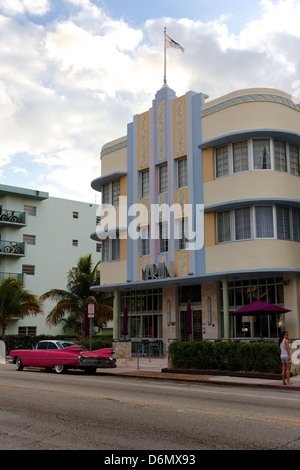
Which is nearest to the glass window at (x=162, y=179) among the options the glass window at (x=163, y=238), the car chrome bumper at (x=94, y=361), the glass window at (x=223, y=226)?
the glass window at (x=163, y=238)

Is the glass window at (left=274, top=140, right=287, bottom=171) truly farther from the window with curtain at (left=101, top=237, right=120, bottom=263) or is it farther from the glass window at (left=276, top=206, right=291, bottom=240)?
the window with curtain at (left=101, top=237, right=120, bottom=263)

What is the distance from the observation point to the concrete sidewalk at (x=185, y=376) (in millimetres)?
17109

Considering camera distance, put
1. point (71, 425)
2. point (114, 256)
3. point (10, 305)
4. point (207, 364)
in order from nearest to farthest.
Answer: point (71, 425) → point (207, 364) → point (114, 256) → point (10, 305)

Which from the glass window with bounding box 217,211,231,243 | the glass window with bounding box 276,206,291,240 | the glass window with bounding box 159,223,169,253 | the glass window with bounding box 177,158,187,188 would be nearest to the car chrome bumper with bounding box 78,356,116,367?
the glass window with bounding box 159,223,169,253

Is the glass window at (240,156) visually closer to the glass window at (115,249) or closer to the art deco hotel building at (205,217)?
the art deco hotel building at (205,217)

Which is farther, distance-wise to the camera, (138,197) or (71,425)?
(138,197)

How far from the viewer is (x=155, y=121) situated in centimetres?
2811

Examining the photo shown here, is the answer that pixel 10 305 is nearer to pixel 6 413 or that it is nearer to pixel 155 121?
pixel 155 121

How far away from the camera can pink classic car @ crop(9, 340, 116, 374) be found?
68.4 ft

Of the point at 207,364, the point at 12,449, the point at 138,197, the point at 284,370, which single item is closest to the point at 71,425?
the point at 12,449

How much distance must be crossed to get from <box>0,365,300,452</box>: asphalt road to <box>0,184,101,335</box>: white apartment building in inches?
1107

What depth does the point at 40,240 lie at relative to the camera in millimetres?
45625

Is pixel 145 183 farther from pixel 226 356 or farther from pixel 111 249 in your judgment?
pixel 226 356

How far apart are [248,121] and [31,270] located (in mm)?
26759
